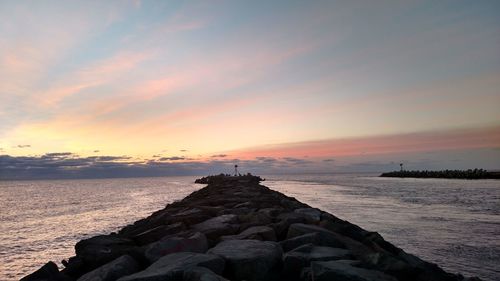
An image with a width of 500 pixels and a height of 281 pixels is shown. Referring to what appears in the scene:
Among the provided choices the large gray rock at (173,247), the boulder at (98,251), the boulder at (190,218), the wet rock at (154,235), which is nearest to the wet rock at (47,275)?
the boulder at (98,251)

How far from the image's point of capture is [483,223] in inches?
626

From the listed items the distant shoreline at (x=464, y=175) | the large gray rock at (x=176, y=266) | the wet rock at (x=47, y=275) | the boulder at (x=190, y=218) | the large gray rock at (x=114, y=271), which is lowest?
the distant shoreline at (x=464, y=175)

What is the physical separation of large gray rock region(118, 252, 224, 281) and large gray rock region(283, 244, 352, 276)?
1018 mm

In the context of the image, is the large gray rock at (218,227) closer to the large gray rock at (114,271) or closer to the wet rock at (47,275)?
the large gray rock at (114,271)

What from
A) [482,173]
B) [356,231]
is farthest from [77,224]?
[482,173]

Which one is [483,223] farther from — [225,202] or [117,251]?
[117,251]

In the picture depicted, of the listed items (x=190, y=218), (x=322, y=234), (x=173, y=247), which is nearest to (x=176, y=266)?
(x=173, y=247)

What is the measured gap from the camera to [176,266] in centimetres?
518

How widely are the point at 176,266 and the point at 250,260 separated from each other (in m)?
1.11

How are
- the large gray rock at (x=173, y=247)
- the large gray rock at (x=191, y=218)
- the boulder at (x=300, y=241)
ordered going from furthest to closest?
the large gray rock at (x=191, y=218), the boulder at (x=300, y=241), the large gray rock at (x=173, y=247)

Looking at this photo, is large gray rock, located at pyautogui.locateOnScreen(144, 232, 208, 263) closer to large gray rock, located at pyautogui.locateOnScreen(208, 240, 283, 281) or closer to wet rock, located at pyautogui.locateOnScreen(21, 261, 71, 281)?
large gray rock, located at pyautogui.locateOnScreen(208, 240, 283, 281)

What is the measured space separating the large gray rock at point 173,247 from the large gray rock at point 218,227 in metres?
1.41

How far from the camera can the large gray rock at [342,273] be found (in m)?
4.89

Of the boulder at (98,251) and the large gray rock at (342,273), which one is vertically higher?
the large gray rock at (342,273)
